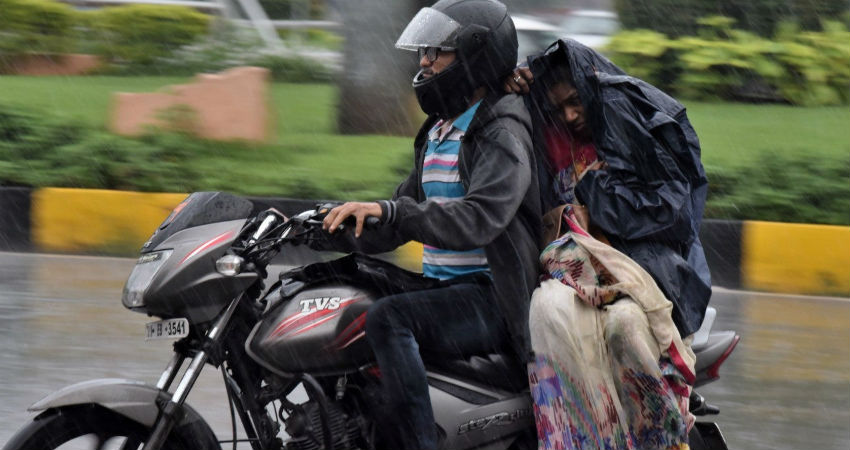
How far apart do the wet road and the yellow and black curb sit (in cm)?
17

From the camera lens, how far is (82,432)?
10.8ft

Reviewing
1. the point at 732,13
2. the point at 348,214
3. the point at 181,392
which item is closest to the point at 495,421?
the point at 348,214

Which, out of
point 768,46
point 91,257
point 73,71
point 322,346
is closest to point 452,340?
point 322,346

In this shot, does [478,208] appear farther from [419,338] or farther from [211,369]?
[211,369]

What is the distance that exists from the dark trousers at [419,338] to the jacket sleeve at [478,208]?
18 cm

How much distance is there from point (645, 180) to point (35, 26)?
1304 centimetres

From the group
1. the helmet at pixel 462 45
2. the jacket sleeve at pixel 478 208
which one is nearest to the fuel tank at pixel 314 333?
the jacket sleeve at pixel 478 208

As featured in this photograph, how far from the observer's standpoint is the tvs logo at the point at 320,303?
3.37 m

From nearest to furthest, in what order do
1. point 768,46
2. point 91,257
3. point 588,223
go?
point 588,223 < point 91,257 < point 768,46

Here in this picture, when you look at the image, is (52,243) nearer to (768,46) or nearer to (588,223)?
(588,223)

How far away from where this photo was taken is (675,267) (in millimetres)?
3500

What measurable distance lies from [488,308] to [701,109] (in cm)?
989

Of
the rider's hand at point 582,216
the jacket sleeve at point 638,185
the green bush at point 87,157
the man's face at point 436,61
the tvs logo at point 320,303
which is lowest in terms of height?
the green bush at point 87,157

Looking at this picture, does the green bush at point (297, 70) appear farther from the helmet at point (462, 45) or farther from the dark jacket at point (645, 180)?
the dark jacket at point (645, 180)
